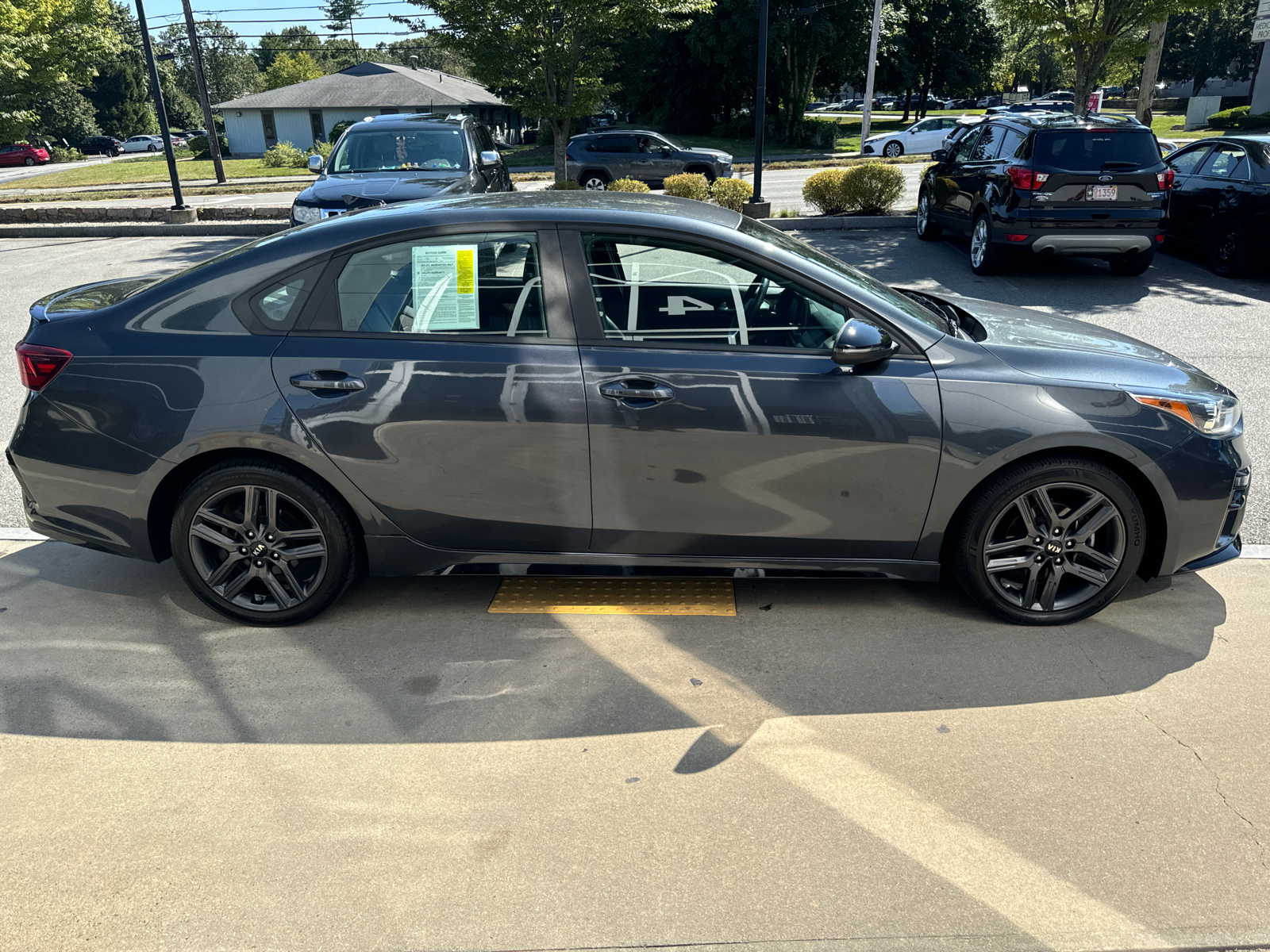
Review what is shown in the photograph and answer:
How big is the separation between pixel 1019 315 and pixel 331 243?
3.02 m

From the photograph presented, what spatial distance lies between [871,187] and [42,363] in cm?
1260

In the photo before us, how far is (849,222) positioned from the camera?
14.0m

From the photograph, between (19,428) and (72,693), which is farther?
(19,428)

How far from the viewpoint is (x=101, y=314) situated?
374 centimetres

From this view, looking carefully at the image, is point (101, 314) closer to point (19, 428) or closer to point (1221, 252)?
point (19, 428)

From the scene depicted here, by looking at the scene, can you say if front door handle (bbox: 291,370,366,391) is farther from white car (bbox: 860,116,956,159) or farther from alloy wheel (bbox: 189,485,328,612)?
white car (bbox: 860,116,956,159)

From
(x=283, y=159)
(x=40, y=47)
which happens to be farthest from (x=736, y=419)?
(x=283, y=159)

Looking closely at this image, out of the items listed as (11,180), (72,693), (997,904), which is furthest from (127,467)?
(11,180)

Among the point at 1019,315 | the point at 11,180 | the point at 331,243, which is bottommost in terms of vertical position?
the point at 11,180

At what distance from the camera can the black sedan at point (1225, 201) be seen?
10.2 meters

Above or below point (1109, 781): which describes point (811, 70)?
above

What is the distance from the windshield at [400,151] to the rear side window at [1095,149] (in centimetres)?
665

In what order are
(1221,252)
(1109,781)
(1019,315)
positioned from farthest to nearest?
(1221,252) < (1019,315) < (1109,781)

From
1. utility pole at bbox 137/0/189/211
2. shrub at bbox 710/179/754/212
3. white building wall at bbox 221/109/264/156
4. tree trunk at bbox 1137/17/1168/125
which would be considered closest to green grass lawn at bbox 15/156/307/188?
utility pole at bbox 137/0/189/211
